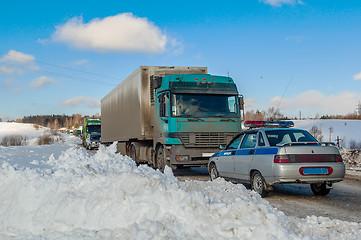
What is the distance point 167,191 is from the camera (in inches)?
203

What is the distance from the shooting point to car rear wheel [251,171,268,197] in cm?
811

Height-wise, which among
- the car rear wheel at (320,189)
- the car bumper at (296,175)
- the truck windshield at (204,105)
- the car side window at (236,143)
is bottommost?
the car rear wheel at (320,189)

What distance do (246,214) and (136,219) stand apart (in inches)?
55.5

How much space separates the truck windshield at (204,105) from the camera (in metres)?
12.4

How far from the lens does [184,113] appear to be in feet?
40.6

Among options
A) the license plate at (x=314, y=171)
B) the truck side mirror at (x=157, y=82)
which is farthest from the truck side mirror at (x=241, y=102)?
the license plate at (x=314, y=171)

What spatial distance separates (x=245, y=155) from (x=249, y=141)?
0.39 meters

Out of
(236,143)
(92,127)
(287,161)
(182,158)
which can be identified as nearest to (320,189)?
(287,161)

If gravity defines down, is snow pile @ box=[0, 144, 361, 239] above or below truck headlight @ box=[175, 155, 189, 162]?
below

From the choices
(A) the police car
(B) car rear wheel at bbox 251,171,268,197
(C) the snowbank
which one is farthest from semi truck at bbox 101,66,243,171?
(C) the snowbank

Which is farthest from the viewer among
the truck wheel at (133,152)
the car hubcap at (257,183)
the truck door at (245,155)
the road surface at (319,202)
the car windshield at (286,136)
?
the truck wheel at (133,152)

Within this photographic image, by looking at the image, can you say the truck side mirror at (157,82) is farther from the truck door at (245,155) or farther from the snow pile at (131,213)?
the snow pile at (131,213)

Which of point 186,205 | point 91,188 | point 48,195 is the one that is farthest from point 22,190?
point 186,205

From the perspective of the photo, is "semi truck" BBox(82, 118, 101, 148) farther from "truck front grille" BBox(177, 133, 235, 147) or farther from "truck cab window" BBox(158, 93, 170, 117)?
"truck front grille" BBox(177, 133, 235, 147)
